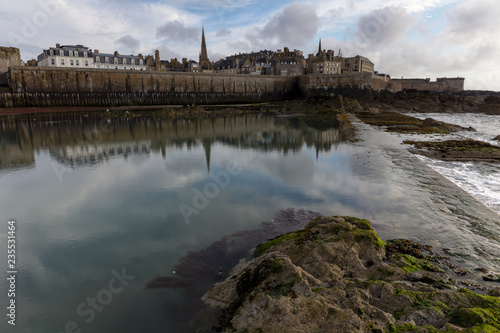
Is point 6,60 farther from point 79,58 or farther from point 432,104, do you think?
point 432,104

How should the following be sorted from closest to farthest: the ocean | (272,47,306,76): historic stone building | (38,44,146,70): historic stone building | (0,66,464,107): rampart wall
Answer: the ocean
(0,66,464,107): rampart wall
(38,44,146,70): historic stone building
(272,47,306,76): historic stone building

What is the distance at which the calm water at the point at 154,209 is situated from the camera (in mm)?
4945

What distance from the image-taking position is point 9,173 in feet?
39.8

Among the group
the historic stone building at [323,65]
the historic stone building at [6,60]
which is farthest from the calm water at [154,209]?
the historic stone building at [323,65]


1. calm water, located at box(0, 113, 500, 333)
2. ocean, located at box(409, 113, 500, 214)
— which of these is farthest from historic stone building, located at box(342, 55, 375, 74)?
ocean, located at box(409, 113, 500, 214)

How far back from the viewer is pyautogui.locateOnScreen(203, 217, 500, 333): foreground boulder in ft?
11.1

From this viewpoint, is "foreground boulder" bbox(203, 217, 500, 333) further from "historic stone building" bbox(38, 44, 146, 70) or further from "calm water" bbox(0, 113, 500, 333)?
"historic stone building" bbox(38, 44, 146, 70)

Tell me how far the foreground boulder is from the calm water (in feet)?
3.60

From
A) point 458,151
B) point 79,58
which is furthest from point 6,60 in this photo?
point 458,151

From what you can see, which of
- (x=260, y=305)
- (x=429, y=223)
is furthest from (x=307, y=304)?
(x=429, y=223)

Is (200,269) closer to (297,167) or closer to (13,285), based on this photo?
(13,285)

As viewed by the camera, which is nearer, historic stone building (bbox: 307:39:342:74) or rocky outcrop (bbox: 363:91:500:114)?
rocky outcrop (bbox: 363:91:500:114)

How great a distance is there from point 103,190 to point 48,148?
9.86 meters

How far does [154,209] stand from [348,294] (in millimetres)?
6336
